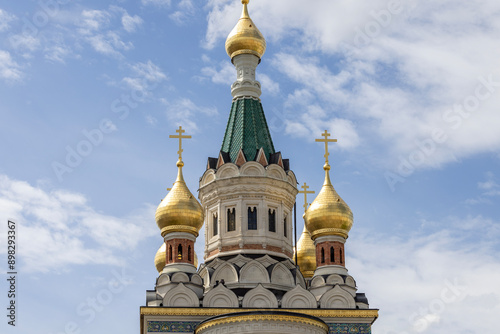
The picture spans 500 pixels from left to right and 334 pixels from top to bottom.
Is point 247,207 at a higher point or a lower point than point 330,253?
higher

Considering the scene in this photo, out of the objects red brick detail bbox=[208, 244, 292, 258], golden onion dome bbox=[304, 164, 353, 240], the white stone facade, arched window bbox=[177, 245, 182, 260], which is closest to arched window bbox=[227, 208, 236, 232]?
the white stone facade

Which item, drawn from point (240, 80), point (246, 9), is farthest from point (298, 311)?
point (246, 9)

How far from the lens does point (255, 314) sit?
92.1 feet

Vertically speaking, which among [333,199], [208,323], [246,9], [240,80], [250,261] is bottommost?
[208,323]

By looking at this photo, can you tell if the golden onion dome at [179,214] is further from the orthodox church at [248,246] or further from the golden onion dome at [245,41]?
the golden onion dome at [245,41]

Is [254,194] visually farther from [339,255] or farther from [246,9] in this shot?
[246,9]

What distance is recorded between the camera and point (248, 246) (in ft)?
102

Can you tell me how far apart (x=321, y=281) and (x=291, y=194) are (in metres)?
3.18

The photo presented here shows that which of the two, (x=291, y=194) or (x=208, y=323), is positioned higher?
(x=291, y=194)

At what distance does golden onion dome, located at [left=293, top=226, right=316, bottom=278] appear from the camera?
34812 mm

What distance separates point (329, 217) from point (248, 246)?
2.55 metres

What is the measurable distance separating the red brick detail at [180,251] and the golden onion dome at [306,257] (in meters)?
5.10

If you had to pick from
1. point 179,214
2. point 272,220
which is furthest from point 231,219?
point 179,214

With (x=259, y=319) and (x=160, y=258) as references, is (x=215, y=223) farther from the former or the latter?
(x=259, y=319)
